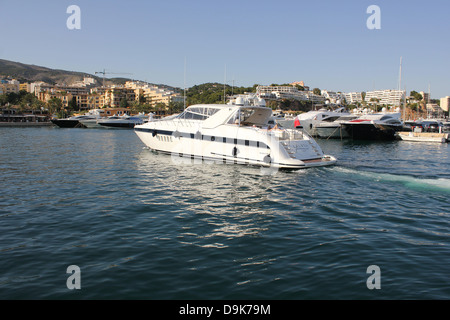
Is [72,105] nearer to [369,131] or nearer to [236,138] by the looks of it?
[369,131]

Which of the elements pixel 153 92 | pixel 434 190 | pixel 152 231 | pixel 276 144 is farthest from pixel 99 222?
pixel 153 92

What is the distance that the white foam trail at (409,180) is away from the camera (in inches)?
566

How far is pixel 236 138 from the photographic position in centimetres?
1973

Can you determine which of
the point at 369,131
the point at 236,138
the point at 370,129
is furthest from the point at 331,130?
the point at 236,138

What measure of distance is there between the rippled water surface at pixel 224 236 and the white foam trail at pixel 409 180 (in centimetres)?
9

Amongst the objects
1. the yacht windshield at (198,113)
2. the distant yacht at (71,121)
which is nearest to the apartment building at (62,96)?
the distant yacht at (71,121)

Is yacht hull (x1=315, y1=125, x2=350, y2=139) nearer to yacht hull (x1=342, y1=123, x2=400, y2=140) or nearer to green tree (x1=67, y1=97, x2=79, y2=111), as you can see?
yacht hull (x1=342, y1=123, x2=400, y2=140)

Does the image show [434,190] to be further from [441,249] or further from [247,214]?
[247,214]

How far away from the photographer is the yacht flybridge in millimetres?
18688

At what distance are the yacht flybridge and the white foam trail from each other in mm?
2587

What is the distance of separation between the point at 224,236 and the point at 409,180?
11.1 metres

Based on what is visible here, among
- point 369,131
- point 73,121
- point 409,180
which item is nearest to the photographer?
Result: point 409,180

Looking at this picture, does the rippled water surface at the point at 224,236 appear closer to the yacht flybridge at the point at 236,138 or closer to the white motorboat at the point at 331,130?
the yacht flybridge at the point at 236,138

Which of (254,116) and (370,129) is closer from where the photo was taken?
(254,116)
